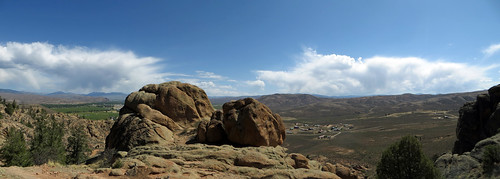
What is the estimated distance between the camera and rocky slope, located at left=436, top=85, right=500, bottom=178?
23.8 m

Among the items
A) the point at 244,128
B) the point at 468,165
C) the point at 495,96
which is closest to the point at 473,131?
the point at 495,96

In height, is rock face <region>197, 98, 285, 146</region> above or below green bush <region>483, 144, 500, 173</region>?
above

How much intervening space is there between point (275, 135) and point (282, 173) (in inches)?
457

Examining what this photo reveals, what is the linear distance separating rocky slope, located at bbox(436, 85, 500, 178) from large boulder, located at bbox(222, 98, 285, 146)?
1942 cm

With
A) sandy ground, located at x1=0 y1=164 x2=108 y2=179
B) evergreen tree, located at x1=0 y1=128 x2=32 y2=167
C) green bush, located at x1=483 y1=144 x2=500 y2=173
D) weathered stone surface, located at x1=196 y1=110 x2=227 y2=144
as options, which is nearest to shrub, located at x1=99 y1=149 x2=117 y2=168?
sandy ground, located at x1=0 y1=164 x2=108 y2=179

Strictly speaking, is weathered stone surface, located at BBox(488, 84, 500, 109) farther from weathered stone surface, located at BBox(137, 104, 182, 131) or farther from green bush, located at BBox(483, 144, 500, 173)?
weathered stone surface, located at BBox(137, 104, 182, 131)

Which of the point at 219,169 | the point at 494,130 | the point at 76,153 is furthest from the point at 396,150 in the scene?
the point at 76,153

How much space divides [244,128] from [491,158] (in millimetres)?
23372

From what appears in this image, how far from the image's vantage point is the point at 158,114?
1205 inches

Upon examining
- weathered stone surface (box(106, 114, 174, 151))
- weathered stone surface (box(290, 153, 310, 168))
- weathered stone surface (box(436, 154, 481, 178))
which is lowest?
weathered stone surface (box(436, 154, 481, 178))

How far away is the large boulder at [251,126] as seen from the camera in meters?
25.3

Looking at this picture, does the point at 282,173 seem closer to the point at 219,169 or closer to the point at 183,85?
the point at 219,169

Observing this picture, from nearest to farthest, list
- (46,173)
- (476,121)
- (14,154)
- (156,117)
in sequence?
(46,173) → (156,117) → (14,154) → (476,121)

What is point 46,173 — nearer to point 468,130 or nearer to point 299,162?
point 299,162
